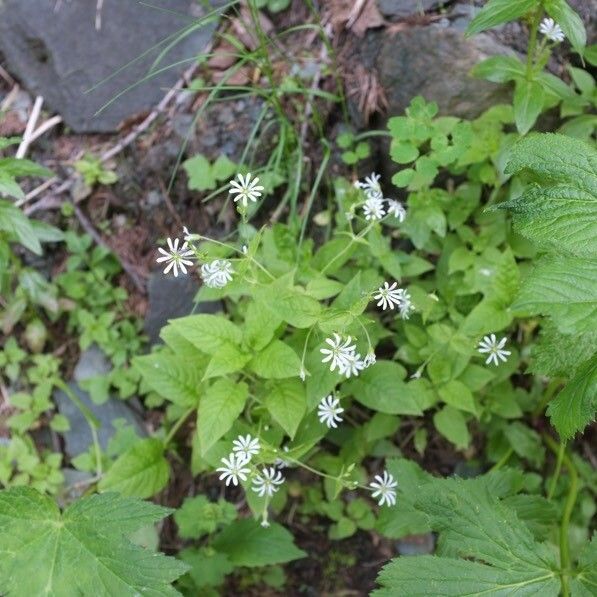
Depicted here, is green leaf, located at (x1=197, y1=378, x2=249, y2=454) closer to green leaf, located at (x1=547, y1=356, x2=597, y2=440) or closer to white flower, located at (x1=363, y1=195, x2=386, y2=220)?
white flower, located at (x1=363, y1=195, x2=386, y2=220)

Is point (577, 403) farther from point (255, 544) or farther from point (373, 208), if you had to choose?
point (255, 544)

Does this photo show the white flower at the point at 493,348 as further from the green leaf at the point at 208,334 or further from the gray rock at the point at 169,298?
the gray rock at the point at 169,298

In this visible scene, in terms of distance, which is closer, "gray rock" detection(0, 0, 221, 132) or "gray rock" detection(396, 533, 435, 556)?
"gray rock" detection(396, 533, 435, 556)

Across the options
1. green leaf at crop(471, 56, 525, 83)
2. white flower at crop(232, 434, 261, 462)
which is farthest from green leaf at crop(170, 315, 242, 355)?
green leaf at crop(471, 56, 525, 83)

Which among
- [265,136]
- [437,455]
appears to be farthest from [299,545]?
[265,136]

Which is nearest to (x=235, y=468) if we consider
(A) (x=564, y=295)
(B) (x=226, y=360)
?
(B) (x=226, y=360)

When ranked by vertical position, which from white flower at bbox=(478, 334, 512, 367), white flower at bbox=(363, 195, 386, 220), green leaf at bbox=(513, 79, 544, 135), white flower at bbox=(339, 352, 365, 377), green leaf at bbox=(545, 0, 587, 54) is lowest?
white flower at bbox=(478, 334, 512, 367)

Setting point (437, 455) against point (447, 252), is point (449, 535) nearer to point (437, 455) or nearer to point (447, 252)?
point (437, 455)
